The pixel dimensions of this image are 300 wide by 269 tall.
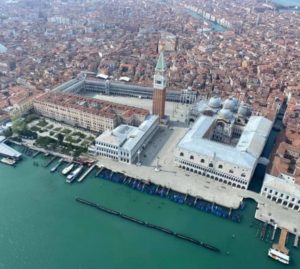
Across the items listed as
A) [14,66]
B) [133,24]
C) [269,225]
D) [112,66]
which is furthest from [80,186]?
[133,24]

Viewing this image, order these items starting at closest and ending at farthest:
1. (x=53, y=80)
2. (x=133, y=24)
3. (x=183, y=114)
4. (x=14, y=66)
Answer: (x=183, y=114) → (x=53, y=80) → (x=14, y=66) → (x=133, y=24)

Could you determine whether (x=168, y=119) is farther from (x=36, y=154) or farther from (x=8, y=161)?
(x=8, y=161)

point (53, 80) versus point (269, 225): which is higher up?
point (53, 80)

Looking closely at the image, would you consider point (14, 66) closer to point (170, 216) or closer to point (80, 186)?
point (80, 186)

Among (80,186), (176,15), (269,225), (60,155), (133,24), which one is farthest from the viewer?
(176,15)

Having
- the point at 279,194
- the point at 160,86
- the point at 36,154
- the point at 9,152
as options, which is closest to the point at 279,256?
the point at 279,194

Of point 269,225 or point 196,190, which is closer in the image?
point 269,225

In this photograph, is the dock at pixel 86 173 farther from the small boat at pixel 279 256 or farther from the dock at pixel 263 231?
the small boat at pixel 279 256
